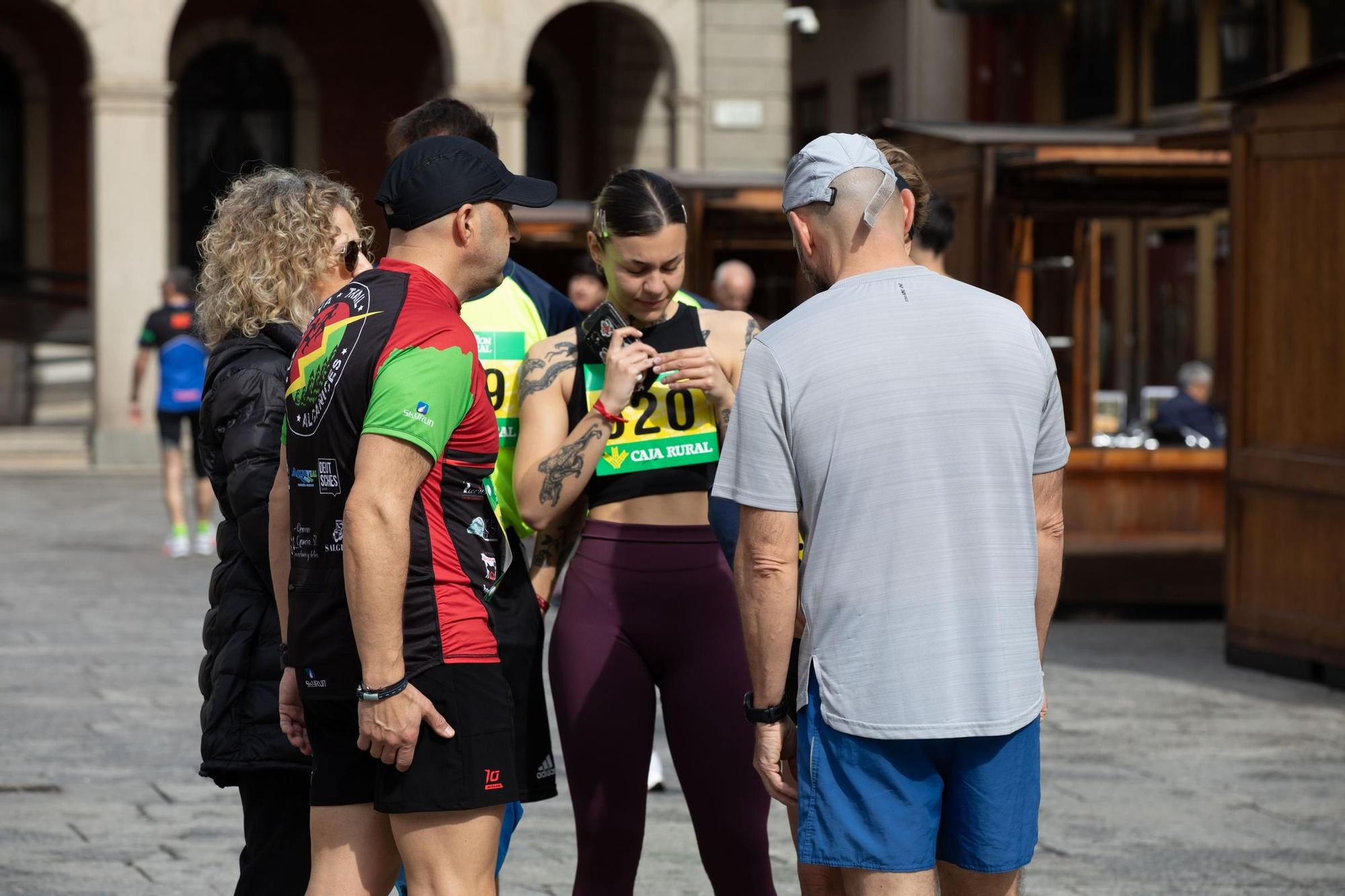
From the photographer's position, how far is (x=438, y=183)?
3318 mm

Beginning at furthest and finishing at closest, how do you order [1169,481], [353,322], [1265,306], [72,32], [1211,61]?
[72,32] → [1211,61] → [1169,481] → [1265,306] → [353,322]

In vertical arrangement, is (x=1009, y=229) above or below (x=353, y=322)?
above

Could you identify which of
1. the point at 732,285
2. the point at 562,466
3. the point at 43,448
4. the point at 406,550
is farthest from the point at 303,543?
the point at 43,448

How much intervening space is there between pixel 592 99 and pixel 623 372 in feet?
69.9

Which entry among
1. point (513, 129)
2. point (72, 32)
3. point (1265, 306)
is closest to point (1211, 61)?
point (513, 129)

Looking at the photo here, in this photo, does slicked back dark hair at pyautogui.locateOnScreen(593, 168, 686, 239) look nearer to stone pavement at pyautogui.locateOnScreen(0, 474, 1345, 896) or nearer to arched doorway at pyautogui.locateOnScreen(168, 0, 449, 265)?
stone pavement at pyautogui.locateOnScreen(0, 474, 1345, 896)

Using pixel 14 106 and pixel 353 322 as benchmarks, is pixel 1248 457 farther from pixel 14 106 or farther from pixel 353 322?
pixel 14 106

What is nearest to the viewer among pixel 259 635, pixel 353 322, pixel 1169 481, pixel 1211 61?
pixel 353 322

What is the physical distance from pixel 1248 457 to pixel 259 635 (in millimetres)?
6299

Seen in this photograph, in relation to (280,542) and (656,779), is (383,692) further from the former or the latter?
(656,779)

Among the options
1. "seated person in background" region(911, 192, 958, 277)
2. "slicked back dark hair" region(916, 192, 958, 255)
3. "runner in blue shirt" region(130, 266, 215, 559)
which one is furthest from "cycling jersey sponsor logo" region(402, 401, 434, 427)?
"runner in blue shirt" region(130, 266, 215, 559)

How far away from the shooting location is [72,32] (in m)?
23.6

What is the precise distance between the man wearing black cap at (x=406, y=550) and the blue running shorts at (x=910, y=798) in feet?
1.70

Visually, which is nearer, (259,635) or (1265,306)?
(259,635)
